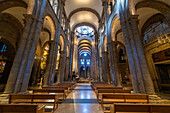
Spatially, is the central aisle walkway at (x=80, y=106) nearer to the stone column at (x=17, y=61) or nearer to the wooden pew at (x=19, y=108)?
the wooden pew at (x=19, y=108)

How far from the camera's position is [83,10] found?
18.5m

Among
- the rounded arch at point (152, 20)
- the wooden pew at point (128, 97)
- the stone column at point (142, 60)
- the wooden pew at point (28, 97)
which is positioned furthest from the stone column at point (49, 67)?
the rounded arch at point (152, 20)

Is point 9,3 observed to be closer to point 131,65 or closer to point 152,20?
point 131,65

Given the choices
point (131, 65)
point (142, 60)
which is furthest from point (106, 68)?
point (142, 60)

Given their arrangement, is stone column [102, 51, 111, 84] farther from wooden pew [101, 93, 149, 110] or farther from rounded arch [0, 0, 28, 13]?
rounded arch [0, 0, 28, 13]

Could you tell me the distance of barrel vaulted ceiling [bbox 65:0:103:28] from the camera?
16.3m

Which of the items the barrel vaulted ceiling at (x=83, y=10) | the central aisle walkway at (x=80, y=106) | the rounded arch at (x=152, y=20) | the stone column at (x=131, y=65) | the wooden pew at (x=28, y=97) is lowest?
the central aisle walkway at (x=80, y=106)

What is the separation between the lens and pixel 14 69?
4.61m

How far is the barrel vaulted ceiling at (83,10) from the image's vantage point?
16.3m

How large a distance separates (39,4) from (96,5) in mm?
13999

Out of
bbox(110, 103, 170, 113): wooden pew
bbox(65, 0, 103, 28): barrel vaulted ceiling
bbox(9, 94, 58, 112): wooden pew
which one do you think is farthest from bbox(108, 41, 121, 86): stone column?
bbox(65, 0, 103, 28): barrel vaulted ceiling

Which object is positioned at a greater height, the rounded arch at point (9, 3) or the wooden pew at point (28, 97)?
the rounded arch at point (9, 3)

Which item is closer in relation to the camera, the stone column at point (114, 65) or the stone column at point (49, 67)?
the stone column at point (114, 65)

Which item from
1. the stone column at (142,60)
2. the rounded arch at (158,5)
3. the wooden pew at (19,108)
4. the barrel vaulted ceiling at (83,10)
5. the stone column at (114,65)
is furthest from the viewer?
the barrel vaulted ceiling at (83,10)
